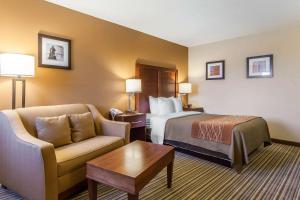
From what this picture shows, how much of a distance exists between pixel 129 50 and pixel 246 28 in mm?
2495

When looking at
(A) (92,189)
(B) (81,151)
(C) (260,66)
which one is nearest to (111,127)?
(B) (81,151)

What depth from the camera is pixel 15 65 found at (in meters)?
2.22

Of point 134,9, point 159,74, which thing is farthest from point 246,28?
point 134,9

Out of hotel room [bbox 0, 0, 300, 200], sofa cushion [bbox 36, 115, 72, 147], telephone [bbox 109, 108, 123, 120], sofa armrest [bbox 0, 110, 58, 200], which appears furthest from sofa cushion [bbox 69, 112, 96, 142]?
telephone [bbox 109, 108, 123, 120]

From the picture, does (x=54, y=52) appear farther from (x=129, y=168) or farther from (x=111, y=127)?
(x=129, y=168)

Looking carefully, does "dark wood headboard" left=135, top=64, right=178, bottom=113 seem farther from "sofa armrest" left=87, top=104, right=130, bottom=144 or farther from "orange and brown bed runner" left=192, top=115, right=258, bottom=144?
"orange and brown bed runner" left=192, top=115, right=258, bottom=144

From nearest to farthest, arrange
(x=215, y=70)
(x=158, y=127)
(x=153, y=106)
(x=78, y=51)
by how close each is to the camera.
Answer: (x=78, y=51), (x=158, y=127), (x=153, y=106), (x=215, y=70)

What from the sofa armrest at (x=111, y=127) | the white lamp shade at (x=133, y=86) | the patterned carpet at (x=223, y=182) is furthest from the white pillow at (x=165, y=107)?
the sofa armrest at (x=111, y=127)

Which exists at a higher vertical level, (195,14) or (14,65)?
(195,14)

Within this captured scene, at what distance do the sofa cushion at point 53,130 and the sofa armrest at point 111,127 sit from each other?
610 millimetres

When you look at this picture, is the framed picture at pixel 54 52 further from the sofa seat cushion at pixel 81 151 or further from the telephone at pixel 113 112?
the sofa seat cushion at pixel 81 151

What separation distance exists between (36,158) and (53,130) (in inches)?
21.8

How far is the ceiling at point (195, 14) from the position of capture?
9.62ft

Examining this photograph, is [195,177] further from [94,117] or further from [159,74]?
[159,74]
